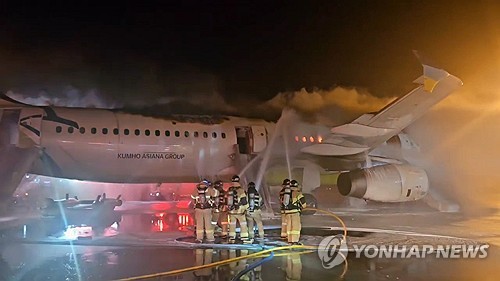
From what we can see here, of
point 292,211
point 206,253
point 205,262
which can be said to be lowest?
point 205,262

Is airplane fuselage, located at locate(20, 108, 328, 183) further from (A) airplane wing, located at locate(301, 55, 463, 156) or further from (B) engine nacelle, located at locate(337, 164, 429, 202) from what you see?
(B) engine nacelle, located at locate(337, 164, 429, 202)

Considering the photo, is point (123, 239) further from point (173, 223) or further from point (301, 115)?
point (301, 115)

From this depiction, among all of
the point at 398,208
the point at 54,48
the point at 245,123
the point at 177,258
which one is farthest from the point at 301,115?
the point at 177,258

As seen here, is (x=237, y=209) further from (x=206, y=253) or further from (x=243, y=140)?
(x=243, y=140)

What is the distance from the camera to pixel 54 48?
18.5m

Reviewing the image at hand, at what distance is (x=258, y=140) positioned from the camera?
1623 centimetres

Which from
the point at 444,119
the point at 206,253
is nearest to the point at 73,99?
the point at 206,253

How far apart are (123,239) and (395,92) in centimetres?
1256

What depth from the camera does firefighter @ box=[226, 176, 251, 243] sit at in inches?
416

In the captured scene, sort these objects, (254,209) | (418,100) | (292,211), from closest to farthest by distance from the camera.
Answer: (292,211) → (254,209) → (418,100)

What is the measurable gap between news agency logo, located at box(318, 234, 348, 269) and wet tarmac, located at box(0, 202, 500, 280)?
126mm

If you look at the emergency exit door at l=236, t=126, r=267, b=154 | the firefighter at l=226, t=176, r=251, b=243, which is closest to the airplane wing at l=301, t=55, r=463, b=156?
the emergency exit door at l=236, t=126, r=267, b=154

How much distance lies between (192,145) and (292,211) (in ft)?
18.4

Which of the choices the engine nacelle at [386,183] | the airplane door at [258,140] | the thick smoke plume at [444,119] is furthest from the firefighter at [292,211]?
the thick smoke plume at [444,119]
